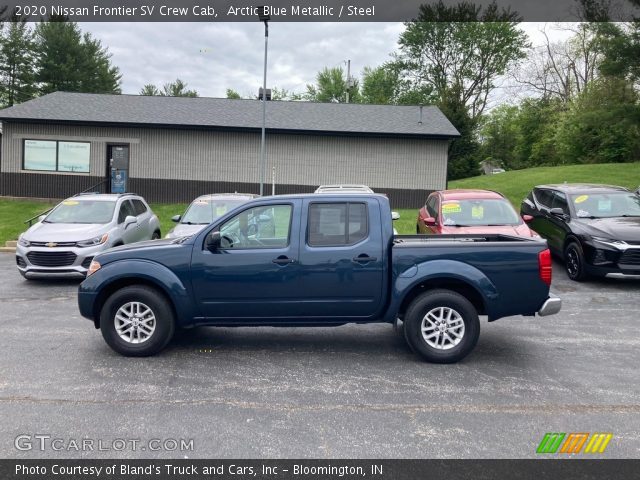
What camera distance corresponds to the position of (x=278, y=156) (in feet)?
74.7

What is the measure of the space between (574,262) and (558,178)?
61.4 feet

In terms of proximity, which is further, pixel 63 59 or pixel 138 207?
pixel 63 59

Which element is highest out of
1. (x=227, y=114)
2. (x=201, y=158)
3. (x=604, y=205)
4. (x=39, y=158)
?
(x=227, y=114)

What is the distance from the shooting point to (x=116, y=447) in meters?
3.98

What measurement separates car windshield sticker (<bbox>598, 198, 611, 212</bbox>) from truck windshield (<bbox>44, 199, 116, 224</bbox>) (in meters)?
10.0

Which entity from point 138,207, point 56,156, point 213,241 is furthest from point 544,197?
point 56,156

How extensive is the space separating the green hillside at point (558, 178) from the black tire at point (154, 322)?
20059 mm

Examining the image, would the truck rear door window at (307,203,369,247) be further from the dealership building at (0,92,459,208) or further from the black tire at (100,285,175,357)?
the dealership building at (0,92,459,208)

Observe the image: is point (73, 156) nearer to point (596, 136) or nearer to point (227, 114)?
point (227, 114)

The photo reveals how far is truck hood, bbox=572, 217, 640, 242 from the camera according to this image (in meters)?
9.75

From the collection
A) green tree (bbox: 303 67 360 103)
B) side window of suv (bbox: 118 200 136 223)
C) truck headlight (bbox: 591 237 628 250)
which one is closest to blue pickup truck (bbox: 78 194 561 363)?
truck headlight (bbox: 591 237 628 250)

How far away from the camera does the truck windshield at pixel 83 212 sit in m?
11.4
